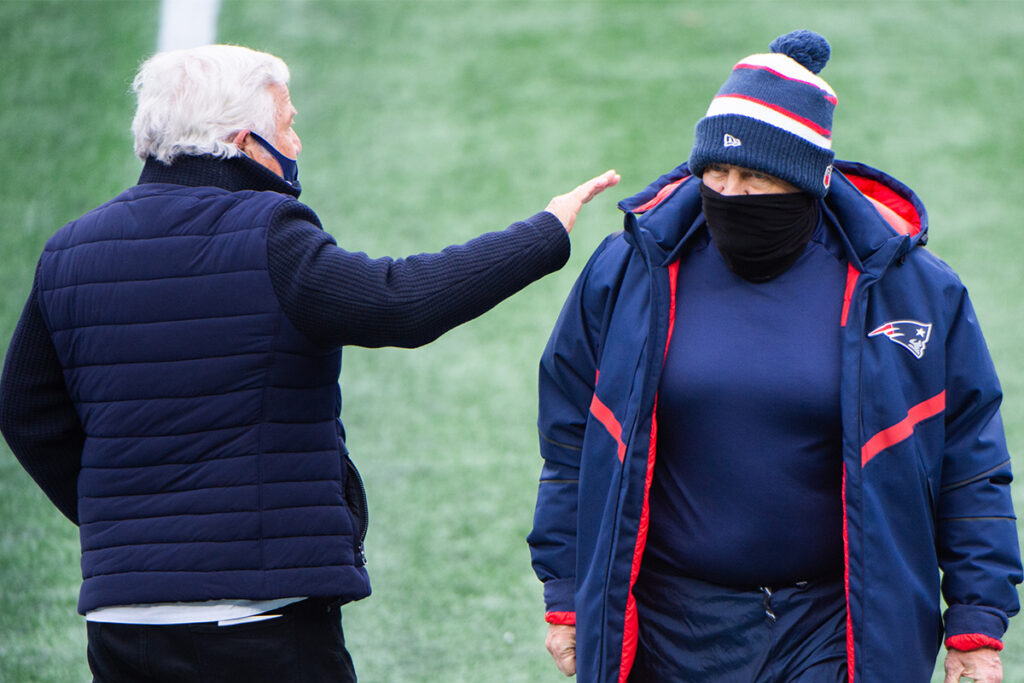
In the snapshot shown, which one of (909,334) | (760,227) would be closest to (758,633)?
(909,334)

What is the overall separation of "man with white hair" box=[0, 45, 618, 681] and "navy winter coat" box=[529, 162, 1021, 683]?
0.74 ft

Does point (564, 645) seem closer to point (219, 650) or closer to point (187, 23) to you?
point (219, 650)

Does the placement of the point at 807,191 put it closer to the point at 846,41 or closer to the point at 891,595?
the point at 891,595

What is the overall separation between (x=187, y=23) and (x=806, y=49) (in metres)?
6.88

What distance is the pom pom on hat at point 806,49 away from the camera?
106 inches

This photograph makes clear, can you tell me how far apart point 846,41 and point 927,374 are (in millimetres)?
6903

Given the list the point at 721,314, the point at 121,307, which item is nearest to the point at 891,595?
the point at 721,314

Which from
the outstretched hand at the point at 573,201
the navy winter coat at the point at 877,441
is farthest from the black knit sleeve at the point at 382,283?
the navy winter coat at the point at 877,441

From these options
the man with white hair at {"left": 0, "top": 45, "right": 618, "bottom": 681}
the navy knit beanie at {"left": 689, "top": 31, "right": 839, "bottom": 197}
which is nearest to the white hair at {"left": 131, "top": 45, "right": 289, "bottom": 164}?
the man with white hair at {"left": 0, "top": 45, "right": 618, "bottom": 681}

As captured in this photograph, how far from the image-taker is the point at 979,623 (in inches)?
104

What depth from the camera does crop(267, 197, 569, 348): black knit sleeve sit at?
2469 millimetres

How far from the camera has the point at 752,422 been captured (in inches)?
103

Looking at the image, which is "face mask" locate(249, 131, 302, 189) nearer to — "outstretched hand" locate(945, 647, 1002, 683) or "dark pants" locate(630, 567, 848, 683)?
"dark pants" locate(630, 567, 848, 683)

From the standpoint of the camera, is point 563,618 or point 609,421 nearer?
point 609,421
